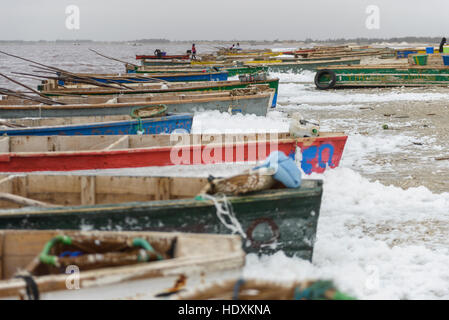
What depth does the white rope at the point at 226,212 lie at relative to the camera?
4465mm

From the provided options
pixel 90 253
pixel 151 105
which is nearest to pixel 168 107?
pixel 151 105

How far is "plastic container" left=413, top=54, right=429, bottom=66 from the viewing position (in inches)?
871

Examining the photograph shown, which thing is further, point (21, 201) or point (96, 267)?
point (21, 201)

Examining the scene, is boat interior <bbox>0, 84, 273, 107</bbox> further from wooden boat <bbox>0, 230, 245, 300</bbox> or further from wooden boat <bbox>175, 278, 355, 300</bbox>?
wooden boat <bbox>175, 278, 355, 300</bbox>

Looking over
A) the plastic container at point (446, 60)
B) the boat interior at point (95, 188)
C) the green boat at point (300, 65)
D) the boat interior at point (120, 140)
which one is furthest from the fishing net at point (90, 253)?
the green boat at point (300, 65)

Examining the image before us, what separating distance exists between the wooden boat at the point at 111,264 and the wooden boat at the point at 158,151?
3.45 m

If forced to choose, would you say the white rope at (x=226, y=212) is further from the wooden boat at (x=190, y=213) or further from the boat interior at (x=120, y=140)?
the boat interior at (x=120, y=140)

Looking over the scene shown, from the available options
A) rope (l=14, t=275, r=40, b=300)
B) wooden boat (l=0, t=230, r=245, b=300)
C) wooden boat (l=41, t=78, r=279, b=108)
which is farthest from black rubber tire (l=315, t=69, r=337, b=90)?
rope (l=14, t=275, r=40, b=300)
